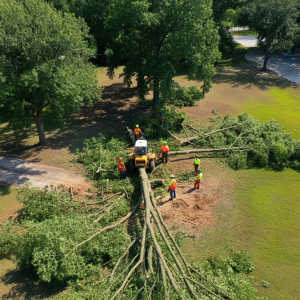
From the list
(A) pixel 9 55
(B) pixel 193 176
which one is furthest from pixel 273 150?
(A) pixel 9 55

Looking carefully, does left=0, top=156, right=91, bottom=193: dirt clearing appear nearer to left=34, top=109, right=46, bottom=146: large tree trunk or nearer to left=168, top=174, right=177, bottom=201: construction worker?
left=34, top=109, right=46, bottom=146: large tree trunk

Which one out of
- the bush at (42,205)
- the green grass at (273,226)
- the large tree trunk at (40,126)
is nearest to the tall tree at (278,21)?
the green grass at (273,226)

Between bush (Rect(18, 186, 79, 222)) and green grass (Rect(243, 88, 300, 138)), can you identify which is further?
green grass (Rect(243, 88, 300, 138))

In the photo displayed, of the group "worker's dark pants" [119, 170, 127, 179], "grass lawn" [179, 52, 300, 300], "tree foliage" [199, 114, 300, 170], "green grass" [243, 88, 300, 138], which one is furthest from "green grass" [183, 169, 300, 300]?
"green grass" [243, 88, 300, 138]

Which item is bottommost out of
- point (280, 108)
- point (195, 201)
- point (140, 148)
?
point (195, 201)

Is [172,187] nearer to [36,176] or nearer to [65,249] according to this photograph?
[65,249]

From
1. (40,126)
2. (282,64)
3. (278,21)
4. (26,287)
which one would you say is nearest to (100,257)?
(26,287)
